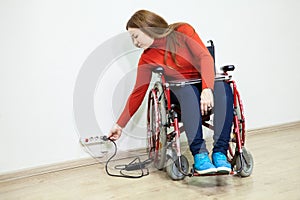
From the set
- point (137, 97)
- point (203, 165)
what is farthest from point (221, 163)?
point (137, 97)

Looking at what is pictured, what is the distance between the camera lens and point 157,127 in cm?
215

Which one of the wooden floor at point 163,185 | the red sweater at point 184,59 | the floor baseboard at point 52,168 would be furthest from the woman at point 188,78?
the floor baseboard at point 52,168

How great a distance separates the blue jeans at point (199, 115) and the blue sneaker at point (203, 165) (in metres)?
0.03

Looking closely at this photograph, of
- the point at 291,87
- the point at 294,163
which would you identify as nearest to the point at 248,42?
the point at 291,87

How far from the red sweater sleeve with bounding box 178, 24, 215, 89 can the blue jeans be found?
0.26 feet

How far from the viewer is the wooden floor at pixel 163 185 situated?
189cm

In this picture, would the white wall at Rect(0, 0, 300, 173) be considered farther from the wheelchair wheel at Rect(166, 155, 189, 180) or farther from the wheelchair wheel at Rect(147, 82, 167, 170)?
the wheelchair wheel at Rect(166, 155, 189, 180)

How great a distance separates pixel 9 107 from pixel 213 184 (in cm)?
113

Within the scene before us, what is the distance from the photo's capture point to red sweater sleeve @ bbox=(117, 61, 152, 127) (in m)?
2.31

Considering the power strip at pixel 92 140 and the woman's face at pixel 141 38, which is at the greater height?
the woman's face at pixel 141 38

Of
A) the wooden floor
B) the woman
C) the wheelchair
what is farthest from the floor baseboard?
the wheelchair

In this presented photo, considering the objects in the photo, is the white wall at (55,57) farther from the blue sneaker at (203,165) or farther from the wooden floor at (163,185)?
the blue sneaker at (203,165)

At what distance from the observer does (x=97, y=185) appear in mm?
2107

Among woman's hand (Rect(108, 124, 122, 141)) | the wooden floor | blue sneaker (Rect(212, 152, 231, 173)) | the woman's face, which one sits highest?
the woman's face
